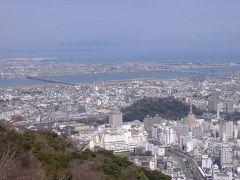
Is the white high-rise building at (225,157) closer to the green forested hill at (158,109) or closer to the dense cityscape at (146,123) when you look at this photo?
the dense cityscape at (146,123)

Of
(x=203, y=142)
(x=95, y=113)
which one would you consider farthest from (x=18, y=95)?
(x=203, y=142)

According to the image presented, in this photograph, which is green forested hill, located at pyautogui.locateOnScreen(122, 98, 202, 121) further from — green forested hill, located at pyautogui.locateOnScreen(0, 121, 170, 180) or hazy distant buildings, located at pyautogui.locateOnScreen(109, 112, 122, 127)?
green forested hill, located at pyautogui.locateOnScreen(0, 121, 170, 180)

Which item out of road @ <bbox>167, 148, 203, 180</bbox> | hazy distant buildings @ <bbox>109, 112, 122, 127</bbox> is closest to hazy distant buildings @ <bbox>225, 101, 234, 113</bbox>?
hazy distant buildings @ <bbox>109, 112, 122, 127</bbox>

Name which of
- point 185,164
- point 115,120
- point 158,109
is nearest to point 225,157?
point 185,164

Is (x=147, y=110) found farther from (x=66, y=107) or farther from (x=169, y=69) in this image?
(x=169, y=69)

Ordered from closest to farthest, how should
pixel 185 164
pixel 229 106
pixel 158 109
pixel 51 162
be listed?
pixel 51 162
pixel 185 164
pixel 158 109
pixel 229 106

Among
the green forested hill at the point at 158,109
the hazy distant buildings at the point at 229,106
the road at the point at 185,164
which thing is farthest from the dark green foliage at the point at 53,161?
the hazy distant buildings at the point at 229,106

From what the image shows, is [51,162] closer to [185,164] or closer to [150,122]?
[185,164]
